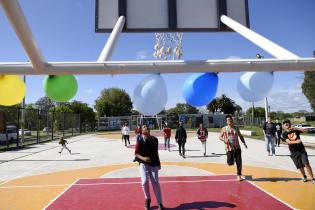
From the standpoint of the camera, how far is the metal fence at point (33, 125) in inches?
966

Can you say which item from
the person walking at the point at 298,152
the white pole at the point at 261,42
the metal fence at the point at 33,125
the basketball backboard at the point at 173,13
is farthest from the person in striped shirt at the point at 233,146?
the metal fence at the point at 33,125

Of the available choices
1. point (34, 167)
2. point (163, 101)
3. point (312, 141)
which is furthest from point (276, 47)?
point (312, 141)

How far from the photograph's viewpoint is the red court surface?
22.5 ft

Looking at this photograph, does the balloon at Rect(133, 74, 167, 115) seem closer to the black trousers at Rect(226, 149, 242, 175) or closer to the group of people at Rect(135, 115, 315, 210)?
the group of people at Rect(135, 115, 315, 210)

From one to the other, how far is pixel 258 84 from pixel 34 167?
1132cm

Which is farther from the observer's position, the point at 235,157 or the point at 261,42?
the point at 235,157

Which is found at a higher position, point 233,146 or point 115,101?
point 115,101

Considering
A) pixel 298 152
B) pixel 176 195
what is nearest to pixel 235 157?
pixel 298 152

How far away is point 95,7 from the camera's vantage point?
17.3ft

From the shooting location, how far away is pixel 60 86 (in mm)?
5324

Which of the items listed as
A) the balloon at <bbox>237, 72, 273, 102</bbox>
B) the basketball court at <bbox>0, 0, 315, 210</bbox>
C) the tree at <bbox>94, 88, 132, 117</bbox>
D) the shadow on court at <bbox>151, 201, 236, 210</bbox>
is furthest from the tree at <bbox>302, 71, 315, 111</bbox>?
the balloon at <bbox>237, 72, 273, 102</bbox>

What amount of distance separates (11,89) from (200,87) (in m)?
3.39

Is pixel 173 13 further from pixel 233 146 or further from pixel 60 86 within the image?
pixel 233 146

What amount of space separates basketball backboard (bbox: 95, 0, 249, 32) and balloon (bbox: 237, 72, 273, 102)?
3.10 ft
